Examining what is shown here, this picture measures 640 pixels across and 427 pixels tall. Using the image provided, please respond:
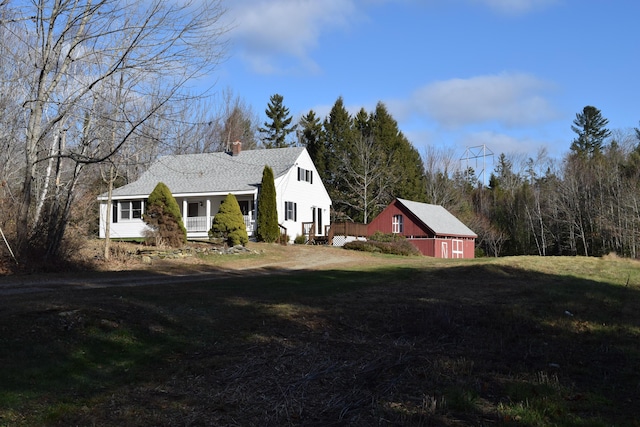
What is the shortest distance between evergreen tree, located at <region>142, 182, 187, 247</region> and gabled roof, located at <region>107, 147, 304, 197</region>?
32.0 feet

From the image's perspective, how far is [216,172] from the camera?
36031mm

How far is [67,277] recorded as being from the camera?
1429 centimetres

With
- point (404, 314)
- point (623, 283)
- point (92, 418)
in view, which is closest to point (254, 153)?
point (623, 283)

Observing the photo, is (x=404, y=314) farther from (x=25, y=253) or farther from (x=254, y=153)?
(x=254, y=153)

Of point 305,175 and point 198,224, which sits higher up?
point 305,175

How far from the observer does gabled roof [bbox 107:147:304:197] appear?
3406cm

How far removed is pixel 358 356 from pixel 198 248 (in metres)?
17.6

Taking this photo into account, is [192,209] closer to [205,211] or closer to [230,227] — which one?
[205,211]

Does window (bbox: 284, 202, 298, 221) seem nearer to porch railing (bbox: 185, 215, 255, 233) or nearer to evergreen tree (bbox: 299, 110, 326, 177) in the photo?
porch railing (bbox: 185, 215, 255, 233)

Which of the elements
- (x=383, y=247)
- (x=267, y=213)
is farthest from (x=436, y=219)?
(x=267, y=213)

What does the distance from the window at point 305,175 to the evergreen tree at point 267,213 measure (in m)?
5.76

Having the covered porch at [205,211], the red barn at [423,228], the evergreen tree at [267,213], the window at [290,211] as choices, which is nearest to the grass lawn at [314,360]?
the evergreen tree at [267,213]

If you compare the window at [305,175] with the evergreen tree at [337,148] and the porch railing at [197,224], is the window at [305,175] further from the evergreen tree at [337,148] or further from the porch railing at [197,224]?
the evergreen tree at [337,148]

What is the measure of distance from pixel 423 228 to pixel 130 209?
19.3 m
